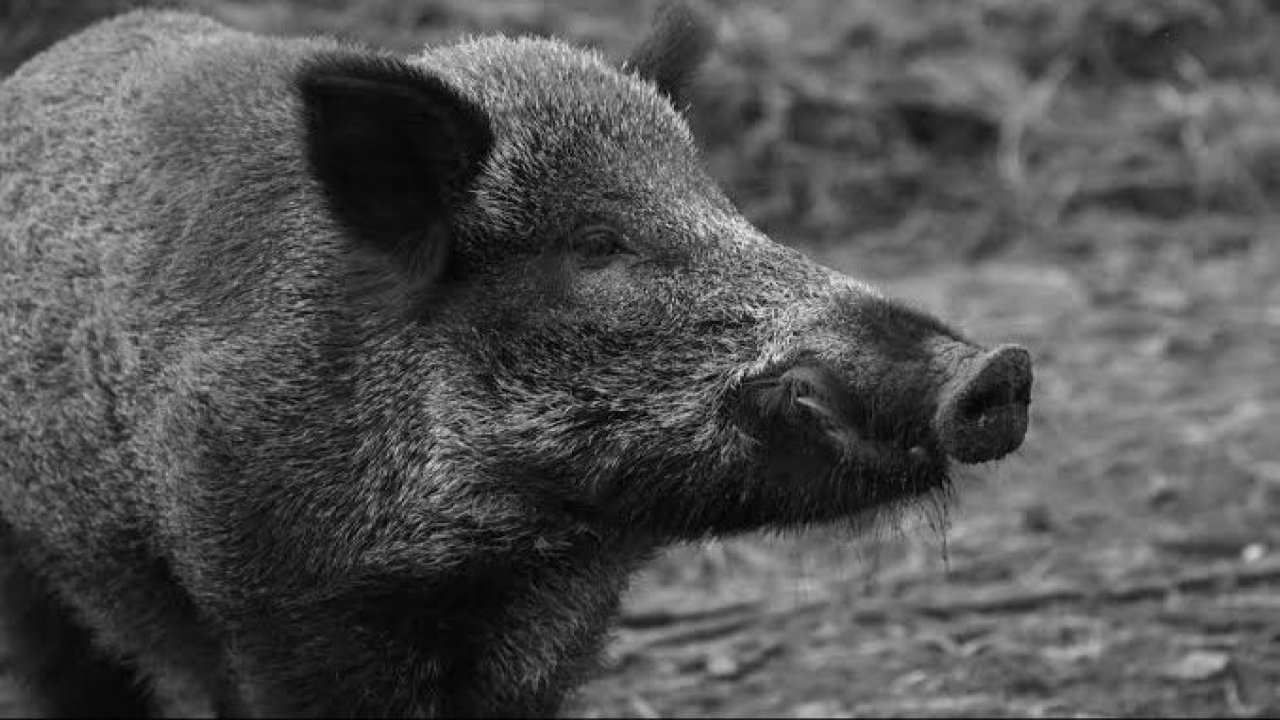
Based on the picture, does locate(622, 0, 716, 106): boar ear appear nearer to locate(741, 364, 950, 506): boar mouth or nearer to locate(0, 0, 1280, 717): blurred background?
locate(0, 0, 1280, 717): blurred background

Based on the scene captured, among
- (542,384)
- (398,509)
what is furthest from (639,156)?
(398,509)

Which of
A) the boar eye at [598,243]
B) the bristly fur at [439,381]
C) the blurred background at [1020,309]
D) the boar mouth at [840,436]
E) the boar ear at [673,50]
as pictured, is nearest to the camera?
the boar mouth at [840,436]

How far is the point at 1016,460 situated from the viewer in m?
7.54

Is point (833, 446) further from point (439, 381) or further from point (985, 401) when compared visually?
point (439, 381)

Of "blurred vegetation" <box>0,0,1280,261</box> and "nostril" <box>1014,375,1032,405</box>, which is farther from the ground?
"blurred vegetation" <box>0,0,1280,261</box>

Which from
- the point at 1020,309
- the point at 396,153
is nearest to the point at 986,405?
the point at 396,153

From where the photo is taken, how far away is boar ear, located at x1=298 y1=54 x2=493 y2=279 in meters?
4.09

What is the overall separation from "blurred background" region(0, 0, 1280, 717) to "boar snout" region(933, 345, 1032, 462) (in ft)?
1.52

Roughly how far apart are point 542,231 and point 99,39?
194 centimetres

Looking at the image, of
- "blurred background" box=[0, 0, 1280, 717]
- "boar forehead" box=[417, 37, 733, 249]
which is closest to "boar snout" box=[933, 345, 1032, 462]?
"blurred background" box=[0, 0, 1280, 717]

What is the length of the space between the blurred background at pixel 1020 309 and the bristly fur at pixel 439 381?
1.42 ft

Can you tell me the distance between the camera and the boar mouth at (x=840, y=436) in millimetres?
3742

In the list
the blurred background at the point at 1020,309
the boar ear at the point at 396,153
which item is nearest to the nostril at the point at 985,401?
the blurred background at the point at 1020,309

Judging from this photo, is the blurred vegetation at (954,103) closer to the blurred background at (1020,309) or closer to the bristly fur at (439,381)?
the blurred background at (1020,309)
